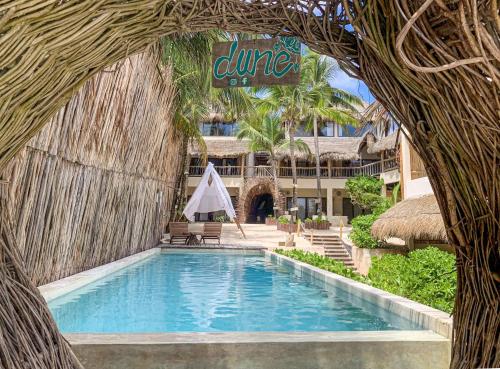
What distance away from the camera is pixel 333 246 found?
14.2 m

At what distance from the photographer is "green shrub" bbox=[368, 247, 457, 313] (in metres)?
4.69

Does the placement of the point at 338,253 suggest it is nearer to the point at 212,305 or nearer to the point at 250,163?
the point at 212,305

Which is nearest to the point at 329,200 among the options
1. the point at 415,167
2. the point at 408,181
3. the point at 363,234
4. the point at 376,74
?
the point at 363,234

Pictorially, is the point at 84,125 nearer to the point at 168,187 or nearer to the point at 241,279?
the point at 241,279

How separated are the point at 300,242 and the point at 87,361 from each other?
1267 cm

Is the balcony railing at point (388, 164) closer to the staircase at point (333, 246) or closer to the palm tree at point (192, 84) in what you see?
the staircase at point (333, 246)

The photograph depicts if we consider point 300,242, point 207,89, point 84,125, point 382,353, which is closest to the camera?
point 382,353

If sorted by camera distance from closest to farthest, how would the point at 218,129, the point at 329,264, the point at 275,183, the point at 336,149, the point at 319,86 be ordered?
the point at 329,264
the point at 319,86
the point at 275,183
the point at 336,149
the point at 218,129

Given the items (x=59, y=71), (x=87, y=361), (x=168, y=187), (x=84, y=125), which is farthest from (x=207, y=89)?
(x=59, y=71)

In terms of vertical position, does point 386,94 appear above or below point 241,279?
above

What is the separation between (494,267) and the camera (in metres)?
1.04

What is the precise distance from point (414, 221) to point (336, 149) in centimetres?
1645

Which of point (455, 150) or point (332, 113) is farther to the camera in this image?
point (332, 113)

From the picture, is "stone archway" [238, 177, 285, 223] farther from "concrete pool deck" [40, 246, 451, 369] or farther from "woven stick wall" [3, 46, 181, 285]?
"concrete pool deck" [40, 246, 451, 369]
